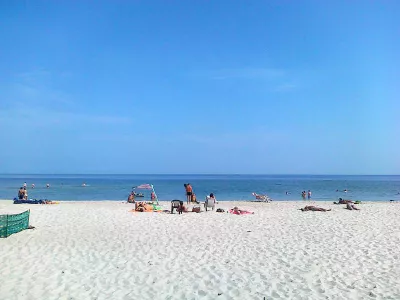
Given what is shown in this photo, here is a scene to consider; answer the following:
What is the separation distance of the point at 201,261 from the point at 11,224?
736 centimetres

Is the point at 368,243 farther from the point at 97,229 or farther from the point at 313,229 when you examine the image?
the point at 97,229

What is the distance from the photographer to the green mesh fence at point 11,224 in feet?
41.0

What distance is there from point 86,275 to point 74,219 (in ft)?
32.7

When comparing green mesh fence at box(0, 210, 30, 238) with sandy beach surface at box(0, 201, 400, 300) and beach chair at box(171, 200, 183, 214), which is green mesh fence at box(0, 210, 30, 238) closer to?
sandy beach surface at box(0, 201, 400, 300)

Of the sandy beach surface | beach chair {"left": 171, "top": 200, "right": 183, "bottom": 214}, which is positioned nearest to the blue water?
beach chair {"left": 171, "top": 200, "right": 183, "bottom": 214}

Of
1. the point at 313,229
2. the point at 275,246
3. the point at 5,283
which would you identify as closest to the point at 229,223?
the point at 313,229

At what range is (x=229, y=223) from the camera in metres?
16.6

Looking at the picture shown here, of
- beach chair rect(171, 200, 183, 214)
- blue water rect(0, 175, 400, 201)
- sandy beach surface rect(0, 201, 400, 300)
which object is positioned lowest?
blue water rect(0, 175, 400, 201)

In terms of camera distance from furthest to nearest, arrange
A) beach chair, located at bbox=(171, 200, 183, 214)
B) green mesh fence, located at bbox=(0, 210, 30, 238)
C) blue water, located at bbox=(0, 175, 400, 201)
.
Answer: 1. blue water, located at bbox=(0, 175, 400, 201)
2. beach chair, located at bbox=(171, 200, 183, 214)
3. green mesh fence, located at bbox=(0, 210, 30, 238)

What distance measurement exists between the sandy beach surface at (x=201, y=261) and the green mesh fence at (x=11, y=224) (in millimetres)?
280

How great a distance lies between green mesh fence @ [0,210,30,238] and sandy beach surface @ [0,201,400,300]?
28 centimetres

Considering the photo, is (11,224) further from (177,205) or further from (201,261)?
(177,205)

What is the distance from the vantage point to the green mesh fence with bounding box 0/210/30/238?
12500 millimetres

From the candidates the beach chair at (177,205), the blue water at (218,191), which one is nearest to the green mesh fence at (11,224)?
the beach chair at (177,205)
